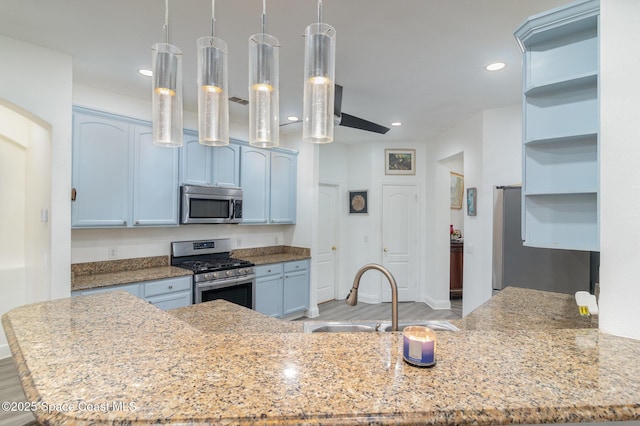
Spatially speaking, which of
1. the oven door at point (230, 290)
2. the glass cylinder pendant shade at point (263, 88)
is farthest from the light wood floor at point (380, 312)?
the glass cylinder pendant shade at point (263, 88)

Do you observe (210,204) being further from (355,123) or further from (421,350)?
(421,350)

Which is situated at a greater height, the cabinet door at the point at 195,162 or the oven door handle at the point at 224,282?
the cabinet door at the point at 195,162

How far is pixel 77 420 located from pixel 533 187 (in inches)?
75.7

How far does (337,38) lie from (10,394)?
3.72 m

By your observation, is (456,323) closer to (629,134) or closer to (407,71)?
(629,134)

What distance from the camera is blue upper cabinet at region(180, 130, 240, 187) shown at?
3.57 metres

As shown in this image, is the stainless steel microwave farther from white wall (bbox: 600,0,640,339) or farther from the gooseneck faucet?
white wall (bbox: 600,0,640,339)

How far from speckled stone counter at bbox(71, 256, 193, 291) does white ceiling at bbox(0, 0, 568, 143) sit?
5.88 feet

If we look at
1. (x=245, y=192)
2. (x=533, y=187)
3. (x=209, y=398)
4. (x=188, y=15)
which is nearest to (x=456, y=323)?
(x=533, y=187)

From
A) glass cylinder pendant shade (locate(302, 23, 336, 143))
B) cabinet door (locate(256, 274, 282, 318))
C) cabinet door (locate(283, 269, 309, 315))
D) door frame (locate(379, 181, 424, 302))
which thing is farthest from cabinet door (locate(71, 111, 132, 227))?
door frame (locate(379, 181, 424, 302))

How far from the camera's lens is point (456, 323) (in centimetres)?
180

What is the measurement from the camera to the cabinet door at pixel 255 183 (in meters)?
4.18

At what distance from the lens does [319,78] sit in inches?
45.3

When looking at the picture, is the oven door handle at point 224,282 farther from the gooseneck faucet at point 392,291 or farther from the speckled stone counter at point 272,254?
the gooseneck faucet at point 392,291
